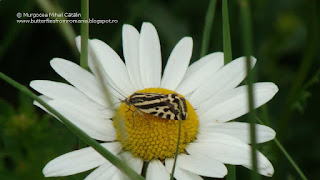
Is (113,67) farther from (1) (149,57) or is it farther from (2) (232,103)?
(2) (232,103)

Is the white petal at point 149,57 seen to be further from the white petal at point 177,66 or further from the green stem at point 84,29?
the green stem at point 84,29

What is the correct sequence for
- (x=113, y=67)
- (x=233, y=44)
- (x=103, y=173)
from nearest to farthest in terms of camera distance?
1. (x=103, y=173)
2. (x=113, y=67)
3. (x=233, y=44)

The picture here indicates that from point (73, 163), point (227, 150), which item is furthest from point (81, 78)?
point (227, 150)

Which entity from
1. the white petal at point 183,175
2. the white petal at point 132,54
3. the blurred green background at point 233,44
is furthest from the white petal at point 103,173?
the blurred green background at point 233,44

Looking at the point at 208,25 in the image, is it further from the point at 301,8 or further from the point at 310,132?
the point at 301,8

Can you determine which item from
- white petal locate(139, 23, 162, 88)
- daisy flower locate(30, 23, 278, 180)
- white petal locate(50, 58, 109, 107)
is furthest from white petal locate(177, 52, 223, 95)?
white petal locate(50, 58, 109, 107)

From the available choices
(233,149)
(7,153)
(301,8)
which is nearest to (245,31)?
(233,149)
